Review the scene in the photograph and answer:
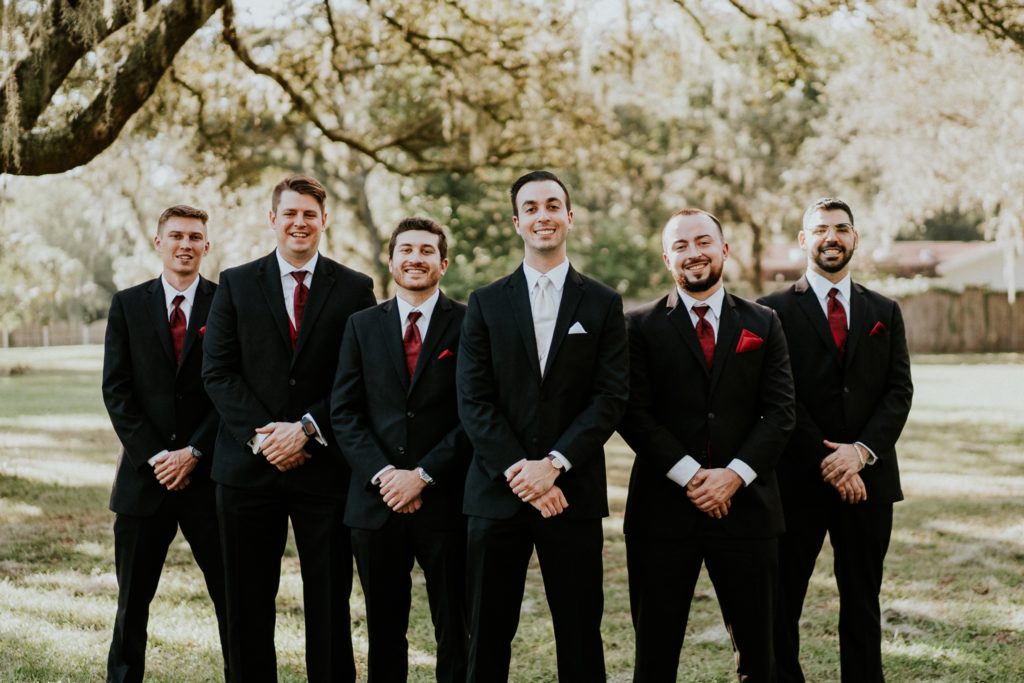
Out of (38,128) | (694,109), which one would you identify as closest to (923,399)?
(38,128)

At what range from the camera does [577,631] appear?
363 centimetres

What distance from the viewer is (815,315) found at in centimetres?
419

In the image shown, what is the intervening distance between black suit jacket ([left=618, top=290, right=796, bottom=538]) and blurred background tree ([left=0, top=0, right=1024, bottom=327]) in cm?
468

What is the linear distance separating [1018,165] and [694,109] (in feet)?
56.1

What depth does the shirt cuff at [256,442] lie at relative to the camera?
3883 millimetres

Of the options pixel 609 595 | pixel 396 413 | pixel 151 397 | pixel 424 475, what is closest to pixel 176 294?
pixel 151 397

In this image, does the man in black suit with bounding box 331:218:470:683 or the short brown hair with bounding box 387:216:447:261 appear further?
the short brown hair with bounding box 387:216:447:261

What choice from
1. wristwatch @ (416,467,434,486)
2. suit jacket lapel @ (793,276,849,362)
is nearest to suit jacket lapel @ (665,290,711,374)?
suit jacket lapel @ (793,276,849,362)

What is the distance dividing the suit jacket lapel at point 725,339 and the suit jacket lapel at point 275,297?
167 cm

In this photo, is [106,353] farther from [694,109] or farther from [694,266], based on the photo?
[694,109]

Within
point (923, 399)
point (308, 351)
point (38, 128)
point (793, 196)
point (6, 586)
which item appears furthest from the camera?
point (793, 196)

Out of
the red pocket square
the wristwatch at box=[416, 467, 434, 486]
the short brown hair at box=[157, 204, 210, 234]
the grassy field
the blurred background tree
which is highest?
the blurred background tree

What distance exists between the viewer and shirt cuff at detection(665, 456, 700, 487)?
3.68 m

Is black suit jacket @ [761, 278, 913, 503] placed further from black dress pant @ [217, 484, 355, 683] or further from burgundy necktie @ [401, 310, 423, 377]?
black dress pant @ [217, 484, 355, 683]
